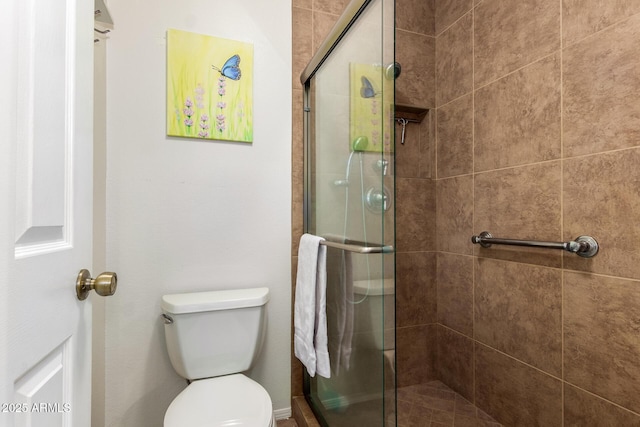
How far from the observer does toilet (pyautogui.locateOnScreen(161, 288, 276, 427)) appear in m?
1.13

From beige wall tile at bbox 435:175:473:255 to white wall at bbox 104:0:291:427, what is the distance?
3.09ft

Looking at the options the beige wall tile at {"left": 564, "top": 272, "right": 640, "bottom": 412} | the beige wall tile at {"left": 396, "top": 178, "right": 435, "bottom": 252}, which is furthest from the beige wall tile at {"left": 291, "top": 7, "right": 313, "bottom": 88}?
the beige wall tile at {"left": 564, "top": 272, "right": 640, "bottom": 412}

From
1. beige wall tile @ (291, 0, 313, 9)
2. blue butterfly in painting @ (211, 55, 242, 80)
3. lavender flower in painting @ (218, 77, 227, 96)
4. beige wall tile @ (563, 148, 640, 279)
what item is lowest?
beige wall tile @ (563, 148, 640, 279)

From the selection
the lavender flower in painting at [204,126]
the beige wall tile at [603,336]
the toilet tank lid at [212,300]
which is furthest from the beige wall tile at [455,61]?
the toilet tank lid at [212,300]

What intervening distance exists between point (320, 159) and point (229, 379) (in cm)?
98

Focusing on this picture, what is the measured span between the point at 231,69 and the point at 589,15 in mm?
1444

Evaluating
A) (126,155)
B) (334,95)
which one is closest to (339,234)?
(334,95)

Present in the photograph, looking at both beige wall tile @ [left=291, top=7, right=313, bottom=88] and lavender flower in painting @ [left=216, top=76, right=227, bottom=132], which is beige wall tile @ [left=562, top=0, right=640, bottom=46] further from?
lavender flower in painting @ [left=216, top=76, right=227, bottom=132]

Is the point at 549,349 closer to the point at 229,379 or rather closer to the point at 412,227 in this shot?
the point at 412,227

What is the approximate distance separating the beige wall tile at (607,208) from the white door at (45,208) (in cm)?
155

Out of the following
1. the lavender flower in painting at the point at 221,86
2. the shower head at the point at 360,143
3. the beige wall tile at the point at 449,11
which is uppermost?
the beige wall tile at the point at 449,11

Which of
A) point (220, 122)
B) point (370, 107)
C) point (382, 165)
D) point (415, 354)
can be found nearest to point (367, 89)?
point (370, 107)

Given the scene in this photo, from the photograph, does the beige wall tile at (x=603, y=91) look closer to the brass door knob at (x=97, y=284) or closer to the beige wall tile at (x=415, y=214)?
the beige wall tile at (x=415, y=214)

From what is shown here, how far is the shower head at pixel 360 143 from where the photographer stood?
3.25 ft
